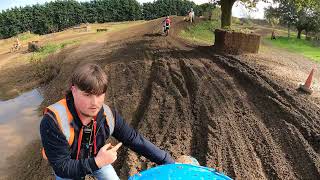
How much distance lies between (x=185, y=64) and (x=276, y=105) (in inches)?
191

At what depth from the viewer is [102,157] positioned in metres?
2.94

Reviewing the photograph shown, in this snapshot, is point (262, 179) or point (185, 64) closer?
point (262, 179)

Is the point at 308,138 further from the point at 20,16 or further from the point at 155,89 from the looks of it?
the point at 20,16

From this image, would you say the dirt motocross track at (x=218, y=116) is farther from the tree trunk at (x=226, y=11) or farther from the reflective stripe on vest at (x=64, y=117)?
the tree trunk at (x=226, y=11)

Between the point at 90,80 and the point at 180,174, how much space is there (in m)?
1.01

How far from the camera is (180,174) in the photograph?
3105 millimetres

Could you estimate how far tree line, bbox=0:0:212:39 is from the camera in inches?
2409

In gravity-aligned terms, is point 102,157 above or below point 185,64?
above

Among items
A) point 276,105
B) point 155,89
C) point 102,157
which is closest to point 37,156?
point 155,89

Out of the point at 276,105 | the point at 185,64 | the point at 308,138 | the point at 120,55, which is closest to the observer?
the point at 308,138

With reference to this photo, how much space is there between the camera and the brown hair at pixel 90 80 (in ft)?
9.27

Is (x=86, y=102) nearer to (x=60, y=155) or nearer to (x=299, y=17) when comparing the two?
(x=60, y=155)

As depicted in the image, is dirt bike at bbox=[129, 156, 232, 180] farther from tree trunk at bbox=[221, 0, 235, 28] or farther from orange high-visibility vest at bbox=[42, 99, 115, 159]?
tree trunk at bbox=[221, 0, 235, 28]

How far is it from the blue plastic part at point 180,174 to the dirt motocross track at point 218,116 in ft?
11.2
